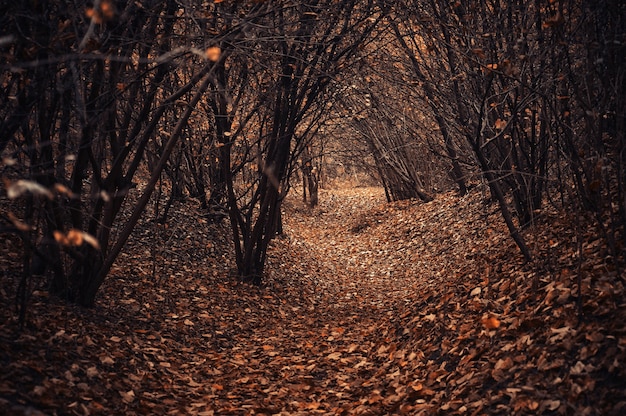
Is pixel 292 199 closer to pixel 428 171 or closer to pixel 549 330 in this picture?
pixel 428 171

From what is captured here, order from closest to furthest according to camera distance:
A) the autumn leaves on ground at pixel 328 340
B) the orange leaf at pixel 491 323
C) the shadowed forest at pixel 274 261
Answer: the autumn leaves on ground at pixel 328 340 < the shadowed forest at pixel 274 261 < the orange leaf at pixel 491 323

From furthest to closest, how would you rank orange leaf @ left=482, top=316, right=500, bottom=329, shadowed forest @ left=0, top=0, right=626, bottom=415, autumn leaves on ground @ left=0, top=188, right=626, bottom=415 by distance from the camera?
orange leaf @ left=482, top=316, right=500, bottom=329, shadowed forest @ left=0, top=0, right=626, bottom=415, autumn leaves on ground @ left=0, top=188, right=626, bottom=415

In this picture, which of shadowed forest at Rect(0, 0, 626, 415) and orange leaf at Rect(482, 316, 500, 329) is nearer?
shadowed forest at Rect(0, 0, 626, 415)

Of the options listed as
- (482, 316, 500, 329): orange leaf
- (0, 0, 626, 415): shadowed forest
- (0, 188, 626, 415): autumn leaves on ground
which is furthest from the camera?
(482, 316, 500, 329): orange leaf

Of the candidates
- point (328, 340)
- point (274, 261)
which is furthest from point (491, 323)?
point (274, 261)

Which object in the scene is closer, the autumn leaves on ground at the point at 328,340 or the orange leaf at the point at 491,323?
the autumn leaves on ground at the point at 328,340

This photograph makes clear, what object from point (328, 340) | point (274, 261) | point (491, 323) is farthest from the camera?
point (274, 261)

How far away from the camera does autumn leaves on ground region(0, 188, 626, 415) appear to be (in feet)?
12.5

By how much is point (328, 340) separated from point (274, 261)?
424cm

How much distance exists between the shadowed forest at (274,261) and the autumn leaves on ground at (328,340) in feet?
0.08

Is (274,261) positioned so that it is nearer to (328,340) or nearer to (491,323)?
(328,340)

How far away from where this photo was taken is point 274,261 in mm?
10906

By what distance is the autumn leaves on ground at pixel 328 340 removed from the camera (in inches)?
150

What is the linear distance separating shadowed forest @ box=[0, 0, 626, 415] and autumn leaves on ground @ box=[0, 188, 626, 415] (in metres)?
0.03
